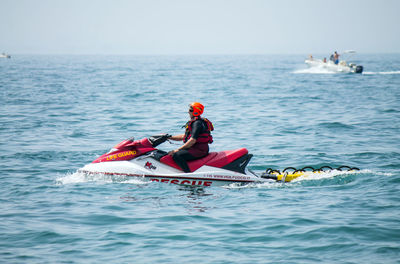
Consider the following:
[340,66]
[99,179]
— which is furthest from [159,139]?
[340,66]

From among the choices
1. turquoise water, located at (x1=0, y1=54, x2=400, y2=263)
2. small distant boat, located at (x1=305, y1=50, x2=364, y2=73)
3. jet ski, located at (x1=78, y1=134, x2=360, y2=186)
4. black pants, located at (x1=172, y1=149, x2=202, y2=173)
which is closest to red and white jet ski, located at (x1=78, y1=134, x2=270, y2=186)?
jet ski, located at (x1=78, y1=134, x2=360, y2=186)

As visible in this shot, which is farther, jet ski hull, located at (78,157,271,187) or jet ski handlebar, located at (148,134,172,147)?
jet ski handlebar, located at (148,134,172,147)

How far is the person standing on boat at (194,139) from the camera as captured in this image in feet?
34.6

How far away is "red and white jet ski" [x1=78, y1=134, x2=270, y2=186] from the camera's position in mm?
10719

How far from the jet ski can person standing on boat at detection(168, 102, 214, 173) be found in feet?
0.52

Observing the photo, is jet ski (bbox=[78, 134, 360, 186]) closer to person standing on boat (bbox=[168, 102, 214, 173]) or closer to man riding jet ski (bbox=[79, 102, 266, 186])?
man riding jet ski (bbox=[79, 102, 266, 186])

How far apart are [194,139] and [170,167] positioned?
2.95 feet

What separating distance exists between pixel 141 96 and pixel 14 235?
2732 cm

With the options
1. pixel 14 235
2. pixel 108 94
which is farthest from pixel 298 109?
pixel 14 235

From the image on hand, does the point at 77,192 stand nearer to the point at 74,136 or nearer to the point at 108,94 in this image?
the point at 74,136

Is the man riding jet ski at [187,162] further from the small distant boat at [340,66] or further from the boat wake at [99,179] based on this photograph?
the small distant boat at [340,66]

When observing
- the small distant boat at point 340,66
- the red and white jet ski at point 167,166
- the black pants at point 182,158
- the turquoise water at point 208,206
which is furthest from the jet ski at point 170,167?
the small distant boat at point 340,66

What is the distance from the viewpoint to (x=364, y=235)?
7.67m

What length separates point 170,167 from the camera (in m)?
10.9
